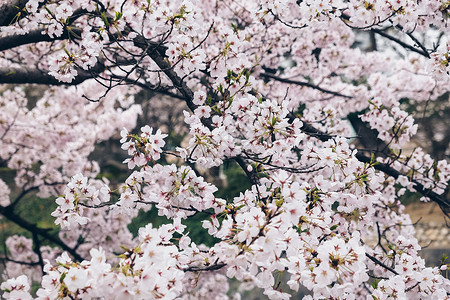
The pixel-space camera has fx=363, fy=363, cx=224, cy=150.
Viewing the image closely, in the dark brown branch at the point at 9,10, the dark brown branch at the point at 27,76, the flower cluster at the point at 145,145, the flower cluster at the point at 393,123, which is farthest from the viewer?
the flower cluster at the point at 393,123

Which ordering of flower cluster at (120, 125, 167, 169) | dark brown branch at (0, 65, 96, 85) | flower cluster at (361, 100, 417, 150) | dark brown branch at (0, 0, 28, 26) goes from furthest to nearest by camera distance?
flower cluster at (361, 100, 417, 150) < dark brown branch at (0, 65, 96, 85) < dark brown branch at (0, 0, 28, 26) < flower cluster at (120, 125, 167, 169)

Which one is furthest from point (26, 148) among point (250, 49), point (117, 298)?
point (117, 298)

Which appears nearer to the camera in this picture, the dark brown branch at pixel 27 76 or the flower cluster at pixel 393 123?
the dark brown branch at pixel 27 76

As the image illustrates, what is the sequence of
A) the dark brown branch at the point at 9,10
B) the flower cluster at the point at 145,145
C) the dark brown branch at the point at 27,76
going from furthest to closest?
1. the dark brown branch at the point at 27,76
2. the dark brown branch at the point at 9,10
3. the flower cluster at the point at 145,145

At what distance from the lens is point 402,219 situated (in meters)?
4.32

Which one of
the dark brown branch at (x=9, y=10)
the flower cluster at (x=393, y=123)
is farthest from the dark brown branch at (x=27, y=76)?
the flower cluster at (x=393, y=123)

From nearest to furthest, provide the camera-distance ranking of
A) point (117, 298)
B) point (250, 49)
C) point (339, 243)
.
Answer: point (117, 298) → point (339, 243) → point (250, 49)

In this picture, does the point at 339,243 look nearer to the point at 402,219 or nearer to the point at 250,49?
the point at 402,219

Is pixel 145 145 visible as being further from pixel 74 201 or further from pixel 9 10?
pixel 9 10

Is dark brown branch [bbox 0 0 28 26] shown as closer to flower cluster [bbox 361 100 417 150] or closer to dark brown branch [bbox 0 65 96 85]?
dark brown branch [bbox 0 65 96 85]

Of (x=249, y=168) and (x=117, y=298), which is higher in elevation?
(x=249, y=168)

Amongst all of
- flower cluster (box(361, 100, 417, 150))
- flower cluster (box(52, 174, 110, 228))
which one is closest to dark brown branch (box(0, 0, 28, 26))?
flower cluster (box(52, 174, 110, 228))

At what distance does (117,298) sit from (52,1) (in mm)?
3062

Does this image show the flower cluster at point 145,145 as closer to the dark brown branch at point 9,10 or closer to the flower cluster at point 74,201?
the flower cluster at point 74,201
